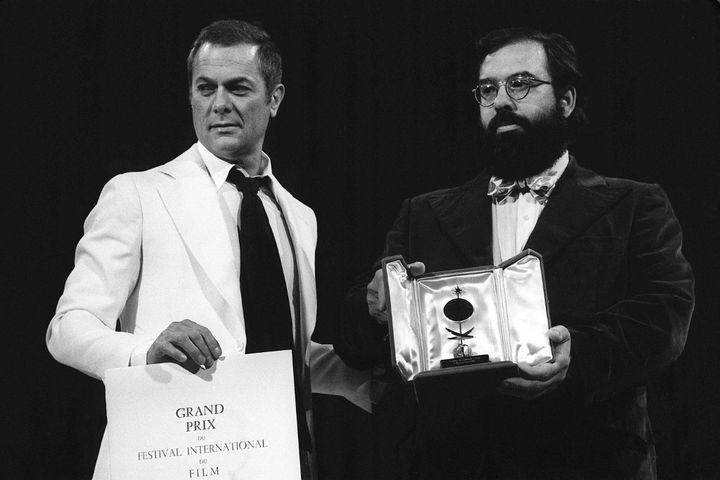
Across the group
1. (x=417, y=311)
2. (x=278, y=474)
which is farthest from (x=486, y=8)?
(x=278, y=474)

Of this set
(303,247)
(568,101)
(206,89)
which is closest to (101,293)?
(303,247)

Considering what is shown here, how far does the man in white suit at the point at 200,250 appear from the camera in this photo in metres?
2.64

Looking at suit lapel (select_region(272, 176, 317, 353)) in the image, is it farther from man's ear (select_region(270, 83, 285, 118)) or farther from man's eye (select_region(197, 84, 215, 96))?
man's eye (select_region(197, 84, 215, 96))

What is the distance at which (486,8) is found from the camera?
3127mm

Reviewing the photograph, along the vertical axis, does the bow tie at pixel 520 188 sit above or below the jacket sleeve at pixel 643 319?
above

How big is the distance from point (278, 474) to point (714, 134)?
71.8 inches

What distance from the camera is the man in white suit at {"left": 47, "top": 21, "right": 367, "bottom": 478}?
2.64 m

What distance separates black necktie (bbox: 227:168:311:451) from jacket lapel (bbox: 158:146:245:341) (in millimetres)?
36

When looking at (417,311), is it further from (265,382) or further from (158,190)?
(158,190)

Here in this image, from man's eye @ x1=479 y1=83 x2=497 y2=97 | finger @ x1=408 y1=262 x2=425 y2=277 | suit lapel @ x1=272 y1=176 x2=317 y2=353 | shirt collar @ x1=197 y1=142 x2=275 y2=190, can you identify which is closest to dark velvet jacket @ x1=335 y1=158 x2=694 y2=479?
suit lapel @ x1=272 y1=176 x2=317 y2=353

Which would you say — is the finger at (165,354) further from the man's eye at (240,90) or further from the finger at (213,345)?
the man's eye at (240,90)

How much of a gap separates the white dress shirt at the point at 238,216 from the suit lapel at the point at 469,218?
1.59ft

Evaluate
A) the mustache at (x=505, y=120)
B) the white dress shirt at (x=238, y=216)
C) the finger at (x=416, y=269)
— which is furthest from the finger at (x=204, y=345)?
the mustache at (x=505, y=120)

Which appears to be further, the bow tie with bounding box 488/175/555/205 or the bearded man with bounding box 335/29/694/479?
the bow tie with bounding box 488/175/555/205
